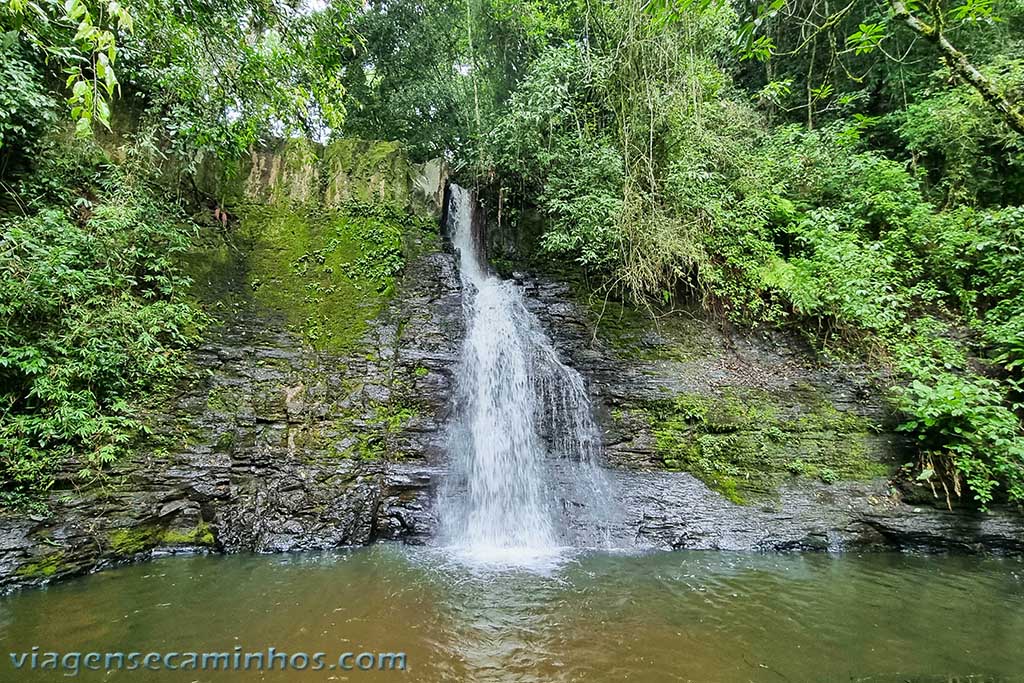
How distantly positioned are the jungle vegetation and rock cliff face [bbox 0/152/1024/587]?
15.9 inches

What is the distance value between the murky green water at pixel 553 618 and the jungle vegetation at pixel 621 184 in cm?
152

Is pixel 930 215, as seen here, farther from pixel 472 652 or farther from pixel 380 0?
pixel 380 0

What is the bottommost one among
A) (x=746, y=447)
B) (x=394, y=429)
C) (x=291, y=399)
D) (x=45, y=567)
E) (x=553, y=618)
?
(x=553, y=618)

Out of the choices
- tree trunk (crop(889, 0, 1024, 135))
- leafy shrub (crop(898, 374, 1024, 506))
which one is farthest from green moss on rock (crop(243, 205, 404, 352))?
leafy shrub (crop(898, 374, 1024, 506))

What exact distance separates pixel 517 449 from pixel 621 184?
4323mm

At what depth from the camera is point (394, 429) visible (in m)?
5.64

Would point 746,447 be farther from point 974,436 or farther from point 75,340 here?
point 75,340

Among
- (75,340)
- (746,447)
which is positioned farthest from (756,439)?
(75,340)

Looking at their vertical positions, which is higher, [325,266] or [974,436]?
[325,266]

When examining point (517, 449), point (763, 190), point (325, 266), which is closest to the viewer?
point (517, 449)

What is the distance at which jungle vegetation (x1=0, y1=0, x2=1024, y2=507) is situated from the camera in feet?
15.0

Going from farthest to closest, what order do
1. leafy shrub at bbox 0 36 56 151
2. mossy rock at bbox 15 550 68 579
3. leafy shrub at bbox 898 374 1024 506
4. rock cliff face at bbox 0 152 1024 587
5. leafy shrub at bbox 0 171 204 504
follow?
leafy shrub at bbox 898 374 1024 506
leafy shrub at bbox 0 36 56 151
rock cliff face at bbox 0 152 1024 587
leafy shrub at bbox 0 171 204 504
mossy rock at bbox 15 550 68 579

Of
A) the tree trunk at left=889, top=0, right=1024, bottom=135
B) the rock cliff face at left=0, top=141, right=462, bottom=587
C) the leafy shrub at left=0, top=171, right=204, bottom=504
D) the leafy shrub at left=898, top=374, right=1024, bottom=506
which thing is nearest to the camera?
the tree trunk at left=889, top=0, right=1024, bottom=135

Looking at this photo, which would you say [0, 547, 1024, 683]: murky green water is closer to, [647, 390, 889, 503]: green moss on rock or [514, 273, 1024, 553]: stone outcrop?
[514, 273, 1024, 553]: stone outcrop
